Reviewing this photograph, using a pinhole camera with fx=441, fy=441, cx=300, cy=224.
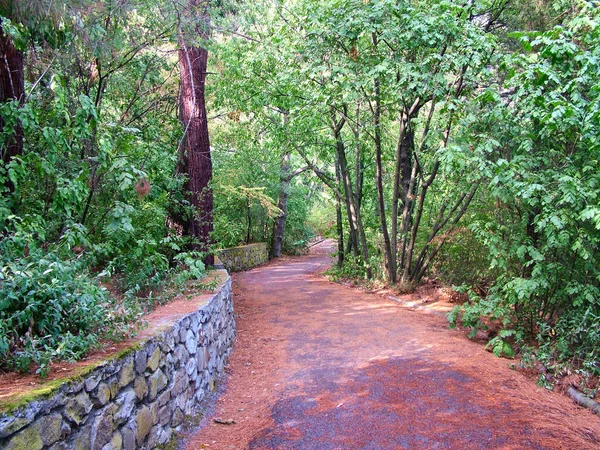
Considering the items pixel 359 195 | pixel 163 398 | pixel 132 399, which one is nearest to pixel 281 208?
pixel 359 195

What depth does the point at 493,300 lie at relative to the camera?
18.9 feet

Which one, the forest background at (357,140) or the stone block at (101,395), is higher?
the forest background at (357,140)

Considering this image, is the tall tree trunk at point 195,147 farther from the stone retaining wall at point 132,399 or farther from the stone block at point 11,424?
the stone block at point 11,424

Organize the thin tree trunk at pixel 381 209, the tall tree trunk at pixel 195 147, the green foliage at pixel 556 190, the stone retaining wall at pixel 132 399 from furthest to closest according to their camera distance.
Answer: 1. the thin tree trunk at pixel 381 209
2. the tall tree trunk at pixel 195 147
3. the green foliage at pixel 556 190
4. the stone retaining wall at pixel 132 399

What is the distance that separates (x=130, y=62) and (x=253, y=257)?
11.5 meters

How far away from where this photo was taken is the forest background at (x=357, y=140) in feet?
12.4

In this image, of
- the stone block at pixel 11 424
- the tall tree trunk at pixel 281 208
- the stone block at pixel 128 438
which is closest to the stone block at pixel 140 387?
the stone block at pixel 128 438

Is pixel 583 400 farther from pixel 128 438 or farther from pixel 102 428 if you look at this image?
pixel 102 428

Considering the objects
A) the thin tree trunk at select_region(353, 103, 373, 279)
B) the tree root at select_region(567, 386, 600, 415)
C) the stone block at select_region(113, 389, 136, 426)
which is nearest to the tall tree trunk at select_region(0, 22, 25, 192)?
the stone block at select_region(113, 389, 136, 426)

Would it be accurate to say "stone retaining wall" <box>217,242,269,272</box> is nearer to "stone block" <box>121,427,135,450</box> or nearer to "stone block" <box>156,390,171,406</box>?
"stone block" <box>156,390,171,406</box>

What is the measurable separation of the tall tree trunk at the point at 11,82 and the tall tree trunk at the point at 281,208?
13.4m

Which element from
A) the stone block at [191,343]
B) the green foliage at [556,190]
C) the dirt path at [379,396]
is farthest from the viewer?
the green foliage at [556,190]

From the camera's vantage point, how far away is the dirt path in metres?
3.64

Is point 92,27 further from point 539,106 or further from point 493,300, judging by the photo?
point 493,300
